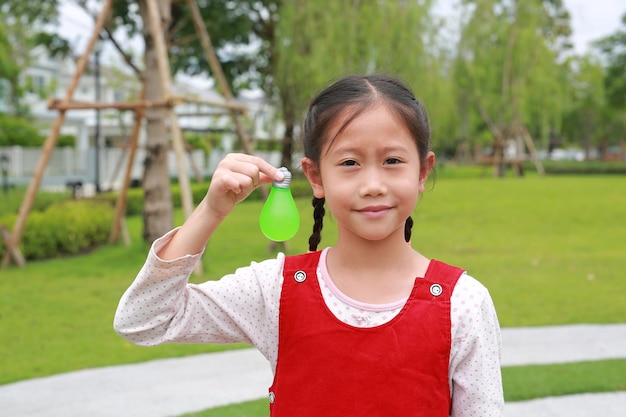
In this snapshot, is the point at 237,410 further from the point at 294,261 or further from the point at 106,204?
the point at 106,204

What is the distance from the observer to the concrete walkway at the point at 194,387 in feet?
13.9

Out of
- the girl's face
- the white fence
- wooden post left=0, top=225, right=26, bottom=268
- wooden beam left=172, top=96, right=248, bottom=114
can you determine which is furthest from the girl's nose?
the white fence

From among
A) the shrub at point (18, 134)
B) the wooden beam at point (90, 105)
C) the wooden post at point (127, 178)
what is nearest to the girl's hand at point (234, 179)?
the wooden beam at point (90, 105)

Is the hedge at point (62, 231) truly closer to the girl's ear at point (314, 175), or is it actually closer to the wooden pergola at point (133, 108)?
the wooden pergola at point (133, 108)

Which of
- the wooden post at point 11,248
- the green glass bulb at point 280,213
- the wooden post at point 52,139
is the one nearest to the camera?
the green glass bulb at point 280,213

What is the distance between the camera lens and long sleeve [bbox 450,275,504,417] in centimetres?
158

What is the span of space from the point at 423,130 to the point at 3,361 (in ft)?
15.3

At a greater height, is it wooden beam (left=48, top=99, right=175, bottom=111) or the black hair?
wooden beam (left=48, top=99, right=175, bottom=111)

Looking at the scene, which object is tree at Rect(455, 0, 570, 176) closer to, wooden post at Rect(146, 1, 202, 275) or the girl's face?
wooden post at Rect(146, 1, 202, 275)

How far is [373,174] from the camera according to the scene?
5.09 feet

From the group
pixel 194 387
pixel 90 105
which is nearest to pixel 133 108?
pixel 90 105

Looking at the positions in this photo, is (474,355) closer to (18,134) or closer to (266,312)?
(266,312)

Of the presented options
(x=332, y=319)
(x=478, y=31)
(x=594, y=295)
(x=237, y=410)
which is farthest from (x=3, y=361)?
(x=478, y=31)

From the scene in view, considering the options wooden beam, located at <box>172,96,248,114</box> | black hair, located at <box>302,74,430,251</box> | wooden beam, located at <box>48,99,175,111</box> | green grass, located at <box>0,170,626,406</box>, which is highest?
wooden beam, located at <box>172,96,248,114</box>
